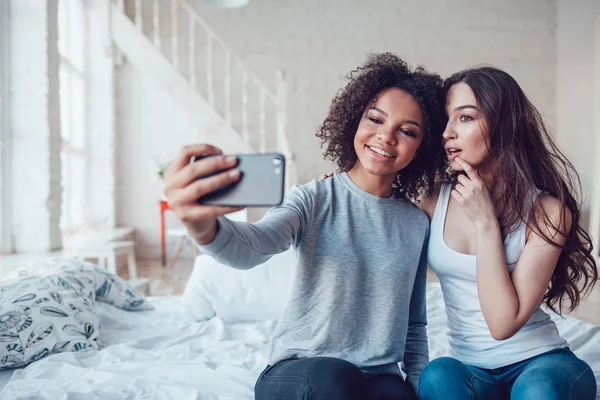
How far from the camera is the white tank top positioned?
109 centimetres

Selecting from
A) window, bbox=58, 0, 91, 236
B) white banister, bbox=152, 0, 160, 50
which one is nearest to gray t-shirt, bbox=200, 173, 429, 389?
window, bbox=58, 0, 91, 236

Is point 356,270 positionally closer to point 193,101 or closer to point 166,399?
point 166,399

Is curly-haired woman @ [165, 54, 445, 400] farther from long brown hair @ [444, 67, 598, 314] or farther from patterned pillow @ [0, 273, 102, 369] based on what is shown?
patterned pillow @ [0, 273, 102, 369]

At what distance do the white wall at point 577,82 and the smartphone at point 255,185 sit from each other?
17.0 ft

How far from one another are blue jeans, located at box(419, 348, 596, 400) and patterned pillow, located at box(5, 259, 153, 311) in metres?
1.41

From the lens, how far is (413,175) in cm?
134

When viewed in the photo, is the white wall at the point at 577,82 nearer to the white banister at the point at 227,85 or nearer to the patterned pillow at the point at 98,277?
the white banister at the point at 227,85

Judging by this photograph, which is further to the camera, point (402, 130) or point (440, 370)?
point (402, 130)

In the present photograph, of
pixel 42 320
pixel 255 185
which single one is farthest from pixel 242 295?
pixel 255 185

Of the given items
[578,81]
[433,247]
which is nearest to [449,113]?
[433,247]

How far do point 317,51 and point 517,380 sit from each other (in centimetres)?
491

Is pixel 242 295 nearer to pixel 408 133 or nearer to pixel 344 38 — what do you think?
pixel 408 133

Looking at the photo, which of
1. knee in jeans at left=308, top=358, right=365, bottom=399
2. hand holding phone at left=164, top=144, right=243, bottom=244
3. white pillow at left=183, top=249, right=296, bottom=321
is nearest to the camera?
hand holding phone at left=164, top=144, right=243, bottom=244

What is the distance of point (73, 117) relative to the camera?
455cm
